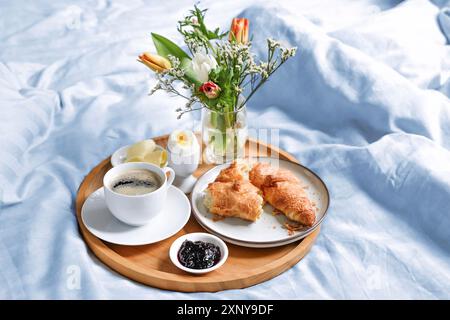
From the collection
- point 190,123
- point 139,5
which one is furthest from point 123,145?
point 139,5

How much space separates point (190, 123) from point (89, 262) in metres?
0.82

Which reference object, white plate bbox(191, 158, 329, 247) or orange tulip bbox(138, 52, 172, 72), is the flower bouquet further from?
white plate bbox(191, 158, 329, 247)

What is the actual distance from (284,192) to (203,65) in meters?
0.43

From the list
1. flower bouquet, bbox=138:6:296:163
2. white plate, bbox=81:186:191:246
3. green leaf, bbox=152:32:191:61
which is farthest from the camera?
green leaf, bbox=152:32:191:61

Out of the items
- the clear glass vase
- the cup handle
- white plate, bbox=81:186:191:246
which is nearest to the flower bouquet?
the clear glass vase

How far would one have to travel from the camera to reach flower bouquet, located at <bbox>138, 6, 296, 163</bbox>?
156 cm

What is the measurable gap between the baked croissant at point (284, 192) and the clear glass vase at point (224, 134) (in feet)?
0.45

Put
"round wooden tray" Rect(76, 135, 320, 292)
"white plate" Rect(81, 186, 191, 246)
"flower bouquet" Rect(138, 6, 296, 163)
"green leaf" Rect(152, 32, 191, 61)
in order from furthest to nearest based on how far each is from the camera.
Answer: "green leaf" Rect(152, 32, 191, 61) → "flower bouquet" Rect(138, 6, 296, 163) → "white plate" Rect(81, 186, 191, 246) → "round wooden tray" Rect(76, 135, 320, 292)

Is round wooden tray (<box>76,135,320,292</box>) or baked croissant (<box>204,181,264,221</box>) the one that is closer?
round wooden tray (<box>76,135,320,292</box>)

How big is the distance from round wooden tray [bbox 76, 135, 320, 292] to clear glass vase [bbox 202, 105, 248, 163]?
0.32m

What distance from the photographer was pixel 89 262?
1.42 metres

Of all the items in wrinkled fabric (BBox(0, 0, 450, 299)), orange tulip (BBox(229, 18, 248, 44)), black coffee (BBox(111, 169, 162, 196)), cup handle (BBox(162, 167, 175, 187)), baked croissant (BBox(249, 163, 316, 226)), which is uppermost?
orange tulip (BBox(229, 18, 248, 44))

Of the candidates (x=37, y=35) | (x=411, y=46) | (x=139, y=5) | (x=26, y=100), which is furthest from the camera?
(x=139, y=5)

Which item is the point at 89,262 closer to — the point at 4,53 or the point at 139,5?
the point at 4,53
